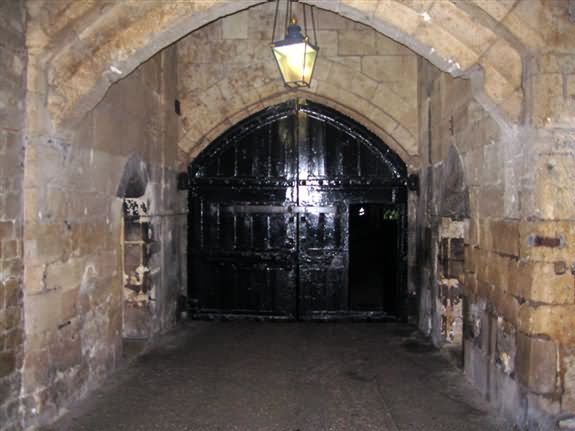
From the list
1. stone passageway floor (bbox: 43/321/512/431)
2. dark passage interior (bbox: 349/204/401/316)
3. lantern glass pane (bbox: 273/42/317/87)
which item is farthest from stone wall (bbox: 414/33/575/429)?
dark passage interior (bbox: 349/204/401/316)

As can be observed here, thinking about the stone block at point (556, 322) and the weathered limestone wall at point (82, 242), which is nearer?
the stone block at point (556, 322)

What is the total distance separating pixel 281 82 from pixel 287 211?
4.86 ft

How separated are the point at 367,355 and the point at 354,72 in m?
3.09

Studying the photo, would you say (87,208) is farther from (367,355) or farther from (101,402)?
(367,355)

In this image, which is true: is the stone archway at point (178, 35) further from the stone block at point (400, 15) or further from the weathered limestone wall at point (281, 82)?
the weathered limestone wall at point (281, 82)

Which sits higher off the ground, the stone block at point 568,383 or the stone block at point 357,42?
the stone block at point 357,42

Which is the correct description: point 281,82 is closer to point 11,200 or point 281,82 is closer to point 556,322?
point 11,200

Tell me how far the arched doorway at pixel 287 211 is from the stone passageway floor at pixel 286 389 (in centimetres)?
80

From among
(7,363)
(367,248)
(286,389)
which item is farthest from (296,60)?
(367,248)

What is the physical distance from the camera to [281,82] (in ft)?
19.8

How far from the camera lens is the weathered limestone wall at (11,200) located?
293 centimetres

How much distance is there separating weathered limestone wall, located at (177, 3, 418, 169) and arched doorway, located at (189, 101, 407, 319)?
9.2 inches

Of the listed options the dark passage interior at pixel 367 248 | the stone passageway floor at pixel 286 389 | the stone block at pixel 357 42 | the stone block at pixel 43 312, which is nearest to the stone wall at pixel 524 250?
the stone passageway floor at pixel 286 389

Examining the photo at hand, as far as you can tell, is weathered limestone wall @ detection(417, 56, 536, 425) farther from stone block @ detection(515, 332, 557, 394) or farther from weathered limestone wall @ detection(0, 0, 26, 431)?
weathered limestone wall @ detection(0, 0, 26, 431)
